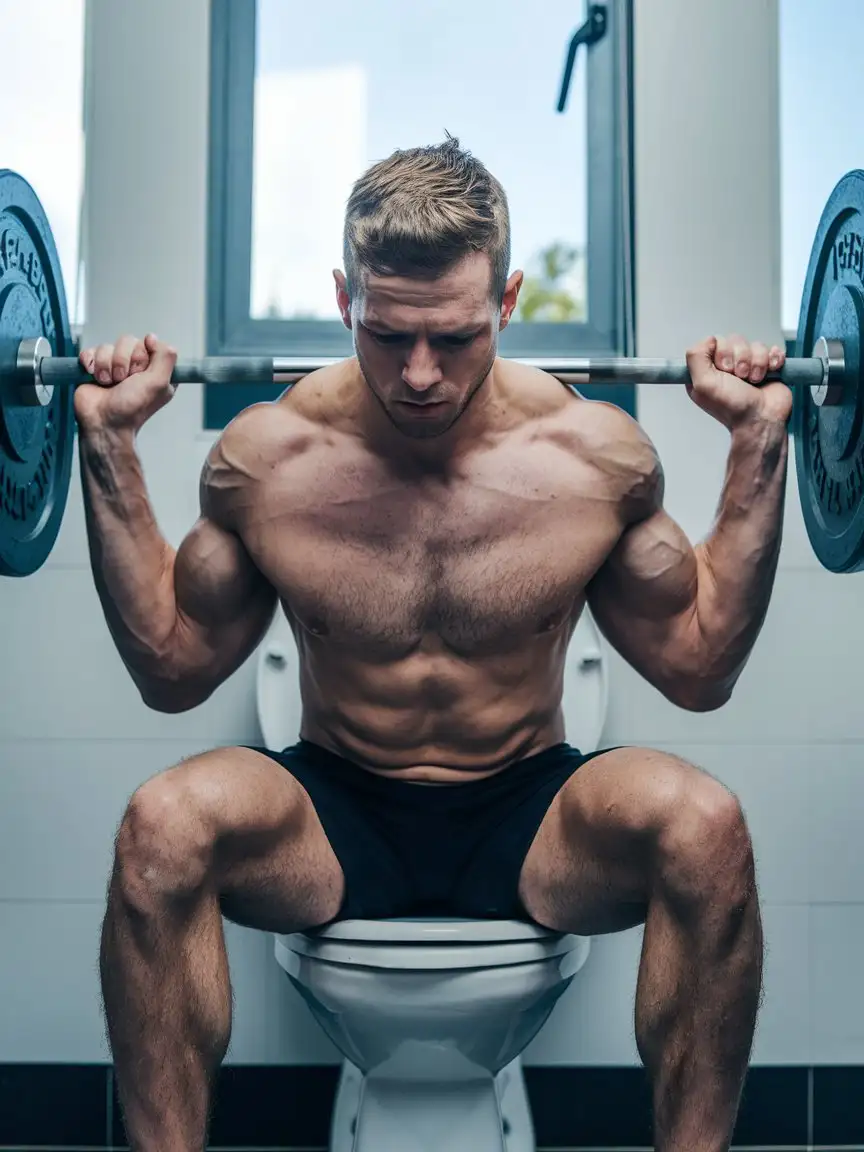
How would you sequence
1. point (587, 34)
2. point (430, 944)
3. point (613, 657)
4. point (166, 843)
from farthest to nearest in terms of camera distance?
point (587, 34)
point (613, 657)
point (430, 944)
point (166, 843)

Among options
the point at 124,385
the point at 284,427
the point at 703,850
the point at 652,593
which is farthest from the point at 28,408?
the point at 703,850

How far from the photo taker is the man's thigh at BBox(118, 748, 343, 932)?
1191mm

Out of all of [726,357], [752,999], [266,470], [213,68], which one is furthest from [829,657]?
[213,68]

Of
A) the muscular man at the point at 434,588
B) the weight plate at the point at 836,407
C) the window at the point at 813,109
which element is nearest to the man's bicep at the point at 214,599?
the muscular man at the point at 434,588

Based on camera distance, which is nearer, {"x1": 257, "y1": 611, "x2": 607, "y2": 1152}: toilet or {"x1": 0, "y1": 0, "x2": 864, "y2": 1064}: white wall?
{"x1": 257, "y1": 611, "x2": 607, "y2": 1152}: toilet

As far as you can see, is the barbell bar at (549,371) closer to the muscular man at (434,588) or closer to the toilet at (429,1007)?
the muscular man at (434,588)

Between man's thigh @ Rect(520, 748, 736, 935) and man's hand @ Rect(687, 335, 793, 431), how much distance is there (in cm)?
39

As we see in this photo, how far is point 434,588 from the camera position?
140 centimetres

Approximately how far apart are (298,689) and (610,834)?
0.69 m

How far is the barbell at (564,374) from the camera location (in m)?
1.39

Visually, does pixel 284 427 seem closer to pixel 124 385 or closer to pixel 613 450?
pixel 124 385

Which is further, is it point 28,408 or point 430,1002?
point 28,408

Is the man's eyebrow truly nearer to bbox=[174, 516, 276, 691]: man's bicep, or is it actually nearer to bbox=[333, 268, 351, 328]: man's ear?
bbox=[333, 268, 351, 328]: man's ear

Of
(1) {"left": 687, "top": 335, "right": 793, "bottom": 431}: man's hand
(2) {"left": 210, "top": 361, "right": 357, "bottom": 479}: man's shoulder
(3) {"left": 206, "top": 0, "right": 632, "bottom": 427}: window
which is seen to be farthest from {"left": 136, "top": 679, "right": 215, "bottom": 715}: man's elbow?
(3) {"left": 206, "top": 0, "right": 632, "bottom": 427}: window
